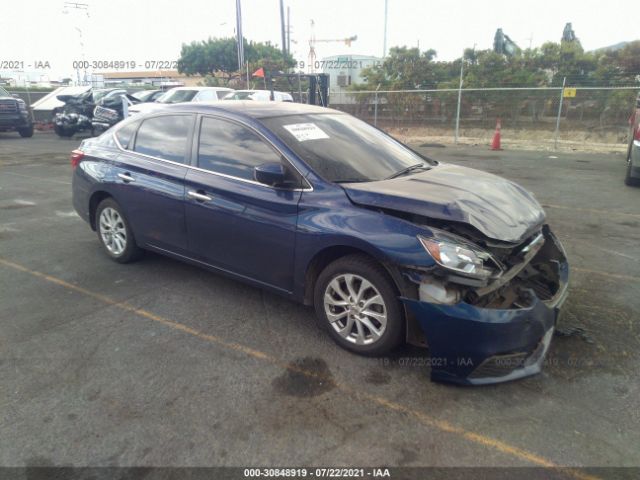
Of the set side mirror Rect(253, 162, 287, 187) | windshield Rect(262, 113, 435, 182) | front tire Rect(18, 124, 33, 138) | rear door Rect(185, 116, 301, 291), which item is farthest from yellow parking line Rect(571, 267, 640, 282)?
front tire Rect(18, 124, 33, 138)

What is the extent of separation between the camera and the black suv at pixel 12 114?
17703mm

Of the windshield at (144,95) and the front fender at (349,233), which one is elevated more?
the windshield at (144,95)

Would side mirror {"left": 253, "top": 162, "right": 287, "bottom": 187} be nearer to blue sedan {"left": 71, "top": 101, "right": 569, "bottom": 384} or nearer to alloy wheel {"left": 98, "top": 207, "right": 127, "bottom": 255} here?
blue sedan {"left": 71, "top": 101, "right": 569, "bottom": 384}

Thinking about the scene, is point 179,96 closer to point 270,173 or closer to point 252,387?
point 270,173

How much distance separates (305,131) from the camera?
12.9ft

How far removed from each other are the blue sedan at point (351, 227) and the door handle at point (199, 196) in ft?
0.04

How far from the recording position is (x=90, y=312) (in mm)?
4012

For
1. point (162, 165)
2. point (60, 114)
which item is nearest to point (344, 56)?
point (60, 114)

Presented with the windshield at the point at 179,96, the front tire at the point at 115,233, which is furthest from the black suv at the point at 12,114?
the front tire at the point at 115,233

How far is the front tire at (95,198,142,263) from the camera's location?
4.84m

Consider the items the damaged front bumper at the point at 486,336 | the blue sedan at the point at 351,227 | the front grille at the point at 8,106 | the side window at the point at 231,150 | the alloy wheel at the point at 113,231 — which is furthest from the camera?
the front grille at the point at 8,106

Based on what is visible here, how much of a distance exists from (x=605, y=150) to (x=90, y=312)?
53.9ft

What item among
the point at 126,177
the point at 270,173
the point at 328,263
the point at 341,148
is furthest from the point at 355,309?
the point at 126,177

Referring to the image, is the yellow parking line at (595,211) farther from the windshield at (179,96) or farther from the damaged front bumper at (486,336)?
the windshield at (179,96)
